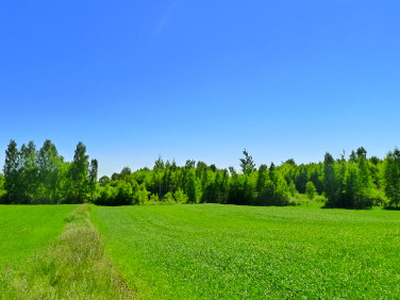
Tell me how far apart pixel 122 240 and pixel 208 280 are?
16883 mm

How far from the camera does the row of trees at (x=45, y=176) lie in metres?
82.5

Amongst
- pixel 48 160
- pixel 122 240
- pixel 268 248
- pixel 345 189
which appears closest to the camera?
pixel 268 248

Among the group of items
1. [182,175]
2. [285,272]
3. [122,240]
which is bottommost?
[122,240]

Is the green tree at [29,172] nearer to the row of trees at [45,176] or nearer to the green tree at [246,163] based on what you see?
the row of trees at [45,176]

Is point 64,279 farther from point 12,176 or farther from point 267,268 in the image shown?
point 12,176

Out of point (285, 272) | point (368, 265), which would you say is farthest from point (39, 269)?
point (368, 265)

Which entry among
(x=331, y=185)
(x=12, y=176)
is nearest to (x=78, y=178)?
(x=12, y=176)

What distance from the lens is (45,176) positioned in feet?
284

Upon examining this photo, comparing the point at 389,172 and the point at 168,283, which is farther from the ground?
the point at 389,172

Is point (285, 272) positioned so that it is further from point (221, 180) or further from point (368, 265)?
point (221, 180)

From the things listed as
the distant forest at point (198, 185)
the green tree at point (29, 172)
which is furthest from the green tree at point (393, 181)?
the green tree at point (29, 172)

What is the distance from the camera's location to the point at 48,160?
89.7 metres

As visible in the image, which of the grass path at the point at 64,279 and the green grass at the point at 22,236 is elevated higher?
the grass path at the point at 64,279

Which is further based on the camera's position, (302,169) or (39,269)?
(302,169)
